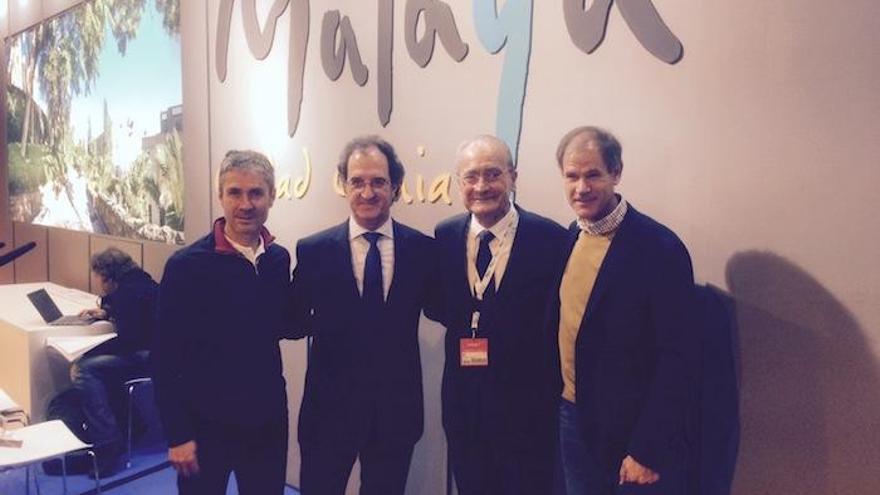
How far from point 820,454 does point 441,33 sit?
2.00 m

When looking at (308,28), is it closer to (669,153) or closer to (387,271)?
(387,271)

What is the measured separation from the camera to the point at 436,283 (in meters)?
2.24

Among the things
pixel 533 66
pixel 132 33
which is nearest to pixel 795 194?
pixel 533 66

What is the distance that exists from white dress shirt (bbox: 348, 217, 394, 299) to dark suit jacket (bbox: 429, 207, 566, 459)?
232mm

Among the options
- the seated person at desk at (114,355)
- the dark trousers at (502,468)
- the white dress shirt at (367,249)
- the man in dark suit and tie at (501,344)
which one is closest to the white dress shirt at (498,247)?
the man in dark suit and tie at (501,344)

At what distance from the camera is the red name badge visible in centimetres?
202

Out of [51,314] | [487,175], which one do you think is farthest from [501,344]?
[51,314]

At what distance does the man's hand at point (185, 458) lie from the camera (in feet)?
6.72

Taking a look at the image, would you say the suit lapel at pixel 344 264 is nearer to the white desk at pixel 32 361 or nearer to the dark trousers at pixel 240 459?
the dark trousers at pixel 240 459

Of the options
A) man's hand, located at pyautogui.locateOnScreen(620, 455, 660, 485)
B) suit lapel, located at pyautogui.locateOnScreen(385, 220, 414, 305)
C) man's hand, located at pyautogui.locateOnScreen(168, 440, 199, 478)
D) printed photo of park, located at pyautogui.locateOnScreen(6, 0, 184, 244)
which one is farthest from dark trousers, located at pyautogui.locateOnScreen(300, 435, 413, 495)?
printed photo of park, located at pyautogui.locateOnScreen(6, 0, 184, 244)

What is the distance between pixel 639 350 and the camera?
5.98 feet

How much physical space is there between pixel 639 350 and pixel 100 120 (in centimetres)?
524

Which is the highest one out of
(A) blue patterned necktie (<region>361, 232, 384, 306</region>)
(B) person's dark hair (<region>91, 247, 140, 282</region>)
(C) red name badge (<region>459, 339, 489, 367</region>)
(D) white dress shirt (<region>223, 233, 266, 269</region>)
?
(D) white dress shirt (<region>223, 233, 266, 269</region>)

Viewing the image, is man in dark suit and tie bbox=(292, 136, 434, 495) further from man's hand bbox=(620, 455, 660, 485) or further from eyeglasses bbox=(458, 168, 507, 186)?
man's hand bbox=(620, 455, 660, 485)
